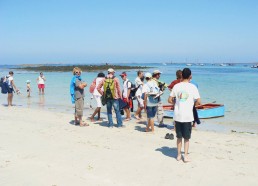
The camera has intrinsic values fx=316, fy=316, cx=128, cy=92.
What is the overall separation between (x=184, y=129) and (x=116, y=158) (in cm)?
147

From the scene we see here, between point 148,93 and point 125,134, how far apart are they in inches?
52.4

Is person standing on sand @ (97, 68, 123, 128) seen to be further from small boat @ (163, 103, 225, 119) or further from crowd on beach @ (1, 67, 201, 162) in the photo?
small boat @ (163, 103, 225, 119)

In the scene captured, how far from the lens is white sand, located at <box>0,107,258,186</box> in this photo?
5.20 meters

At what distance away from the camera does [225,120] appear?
41.4ft

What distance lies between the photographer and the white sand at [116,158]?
520cm

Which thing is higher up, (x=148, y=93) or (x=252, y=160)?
(x=148, y=93)

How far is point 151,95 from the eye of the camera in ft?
28.2

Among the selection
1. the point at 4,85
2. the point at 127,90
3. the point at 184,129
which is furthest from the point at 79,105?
the point at 4,85

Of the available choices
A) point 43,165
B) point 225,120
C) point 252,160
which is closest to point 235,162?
point 252,160

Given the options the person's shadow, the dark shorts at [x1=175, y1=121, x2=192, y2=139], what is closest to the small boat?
the person's shadow

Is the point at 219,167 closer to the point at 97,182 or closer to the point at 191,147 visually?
the point at 191,147

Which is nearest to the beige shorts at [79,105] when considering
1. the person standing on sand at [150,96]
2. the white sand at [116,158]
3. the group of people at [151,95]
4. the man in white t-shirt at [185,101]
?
the group of people at [151,95]

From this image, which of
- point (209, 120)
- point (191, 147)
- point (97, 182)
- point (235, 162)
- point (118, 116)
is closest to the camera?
point (97, 182)

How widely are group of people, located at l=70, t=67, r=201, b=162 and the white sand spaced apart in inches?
24.0
